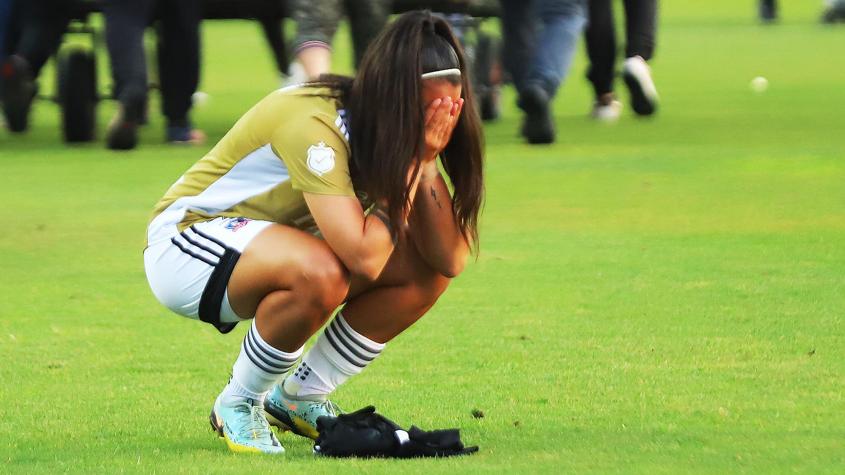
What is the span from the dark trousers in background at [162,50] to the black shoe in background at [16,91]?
2.88ft

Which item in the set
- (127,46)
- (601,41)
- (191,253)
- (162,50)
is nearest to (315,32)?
(127,46)

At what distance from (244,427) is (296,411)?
28cm


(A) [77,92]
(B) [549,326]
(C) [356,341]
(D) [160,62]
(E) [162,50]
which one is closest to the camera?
(C) [356,341]

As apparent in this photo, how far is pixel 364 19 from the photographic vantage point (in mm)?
9680

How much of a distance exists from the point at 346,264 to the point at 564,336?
Result: 1.60 meters

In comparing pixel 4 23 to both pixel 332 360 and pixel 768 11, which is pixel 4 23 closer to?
pixel 332 360

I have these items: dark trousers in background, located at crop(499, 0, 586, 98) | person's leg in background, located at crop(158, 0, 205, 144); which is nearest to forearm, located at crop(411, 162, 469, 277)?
dark trousers in background, located at crop(499, 0, 586, 98)

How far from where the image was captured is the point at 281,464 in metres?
3.87

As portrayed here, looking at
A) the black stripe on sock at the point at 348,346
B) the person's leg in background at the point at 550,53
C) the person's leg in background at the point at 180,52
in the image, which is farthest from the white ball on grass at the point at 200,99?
the black stripe on sock at the point at 348,346

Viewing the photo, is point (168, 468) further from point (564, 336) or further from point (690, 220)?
point (690, 220)

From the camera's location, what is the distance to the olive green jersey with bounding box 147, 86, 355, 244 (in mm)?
3879

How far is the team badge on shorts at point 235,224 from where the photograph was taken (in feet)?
13.4

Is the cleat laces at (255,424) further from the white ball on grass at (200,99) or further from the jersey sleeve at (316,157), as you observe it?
the white ball on grass at (200,99)

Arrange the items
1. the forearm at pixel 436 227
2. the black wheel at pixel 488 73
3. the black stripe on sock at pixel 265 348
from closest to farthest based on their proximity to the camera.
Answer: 1. the black stripe on sock at pixel 265 348
2. the forearm at pixel 436 227
3. the black wheel at pixel 488 73
